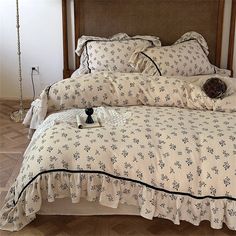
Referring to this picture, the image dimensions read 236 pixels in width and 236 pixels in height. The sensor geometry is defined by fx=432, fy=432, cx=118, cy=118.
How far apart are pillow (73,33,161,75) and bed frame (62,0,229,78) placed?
15cm

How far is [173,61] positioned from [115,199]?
1.53 metres

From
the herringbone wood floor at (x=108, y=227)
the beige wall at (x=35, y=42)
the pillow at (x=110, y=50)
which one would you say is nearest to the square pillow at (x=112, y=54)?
the pillow at (x=110, y=50)

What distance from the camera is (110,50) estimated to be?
140 inches

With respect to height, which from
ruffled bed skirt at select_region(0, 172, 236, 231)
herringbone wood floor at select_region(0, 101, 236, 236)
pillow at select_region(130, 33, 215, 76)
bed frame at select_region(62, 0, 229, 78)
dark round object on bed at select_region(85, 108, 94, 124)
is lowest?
herringbone wood floor at select_region(0, 101, 236, 236)

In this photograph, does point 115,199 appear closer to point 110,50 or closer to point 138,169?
point 138,169

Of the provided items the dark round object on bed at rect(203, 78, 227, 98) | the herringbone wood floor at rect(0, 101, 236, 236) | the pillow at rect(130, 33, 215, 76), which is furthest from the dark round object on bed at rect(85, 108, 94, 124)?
the pillow at rect(130, 33, 215, 76)

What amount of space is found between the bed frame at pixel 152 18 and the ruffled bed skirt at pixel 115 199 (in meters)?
1.98

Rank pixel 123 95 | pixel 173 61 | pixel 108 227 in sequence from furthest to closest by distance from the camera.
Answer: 1. pixel 173 61
2. pixel 123 95
3. pixel 108 227

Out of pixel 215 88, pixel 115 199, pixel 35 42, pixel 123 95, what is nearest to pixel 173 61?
pixel 215 88

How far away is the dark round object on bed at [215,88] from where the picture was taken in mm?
2914

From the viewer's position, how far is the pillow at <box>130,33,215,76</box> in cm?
340

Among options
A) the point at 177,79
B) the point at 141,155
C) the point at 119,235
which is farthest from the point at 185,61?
the point at 119,235

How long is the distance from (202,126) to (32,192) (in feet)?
3.36

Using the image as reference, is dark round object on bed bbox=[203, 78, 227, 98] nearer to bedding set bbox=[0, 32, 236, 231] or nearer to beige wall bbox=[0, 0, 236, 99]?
bedding set bbox=[0, 32, 236, 231]
